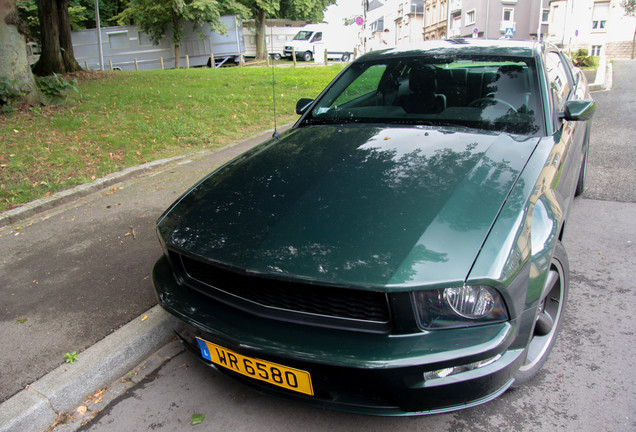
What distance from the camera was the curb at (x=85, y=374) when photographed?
2.14 m

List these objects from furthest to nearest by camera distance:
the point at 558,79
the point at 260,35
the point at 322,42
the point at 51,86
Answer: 1. the point at 260,35
2. the point at 322,42
3. the point at 51,86
4. the point at 558,79

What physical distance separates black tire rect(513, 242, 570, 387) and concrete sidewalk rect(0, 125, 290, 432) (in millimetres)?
1997

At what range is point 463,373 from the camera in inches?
64.2

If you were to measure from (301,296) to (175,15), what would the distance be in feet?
102

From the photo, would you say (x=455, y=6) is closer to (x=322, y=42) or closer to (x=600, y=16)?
(x=600, y=16)

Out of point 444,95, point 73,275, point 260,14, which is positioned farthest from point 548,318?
point 260,14

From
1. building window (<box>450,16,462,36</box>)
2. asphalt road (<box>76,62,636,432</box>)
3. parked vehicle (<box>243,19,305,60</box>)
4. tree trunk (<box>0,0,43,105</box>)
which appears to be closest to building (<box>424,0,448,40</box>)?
building window (<box>450,16,462,36</box>)

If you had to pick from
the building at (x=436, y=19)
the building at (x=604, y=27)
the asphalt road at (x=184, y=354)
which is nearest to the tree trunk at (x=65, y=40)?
the asphalt road at (x=184, y=354)

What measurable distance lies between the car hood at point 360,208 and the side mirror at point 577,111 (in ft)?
1.62

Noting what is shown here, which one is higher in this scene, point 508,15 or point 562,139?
point 508,15

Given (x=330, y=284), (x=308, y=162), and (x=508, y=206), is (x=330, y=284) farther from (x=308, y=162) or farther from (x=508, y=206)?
(x=308, y=162)

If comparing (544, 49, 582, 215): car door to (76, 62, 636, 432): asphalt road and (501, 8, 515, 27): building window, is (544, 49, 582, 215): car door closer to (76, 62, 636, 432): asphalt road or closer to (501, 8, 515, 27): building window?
(76, 62, 636, 432): asphalt road

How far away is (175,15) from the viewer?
2872 centimetres

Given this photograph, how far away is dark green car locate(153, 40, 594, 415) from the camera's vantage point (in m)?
1.65
